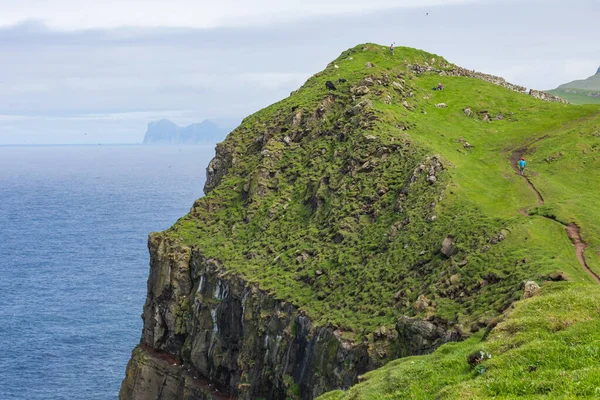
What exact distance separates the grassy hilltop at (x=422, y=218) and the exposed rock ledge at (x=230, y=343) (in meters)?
1.22

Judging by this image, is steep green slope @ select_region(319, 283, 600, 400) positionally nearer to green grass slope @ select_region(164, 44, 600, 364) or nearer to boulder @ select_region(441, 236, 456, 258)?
green grass slope @ select_region(164, 44, 600, 364)

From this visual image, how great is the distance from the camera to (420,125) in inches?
3034

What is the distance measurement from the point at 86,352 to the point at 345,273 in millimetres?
57877

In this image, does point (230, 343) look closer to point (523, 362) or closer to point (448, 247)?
point (448, 247)

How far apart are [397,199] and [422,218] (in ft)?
16.9

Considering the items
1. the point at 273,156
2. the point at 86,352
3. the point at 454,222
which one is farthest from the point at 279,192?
the point at 86,352

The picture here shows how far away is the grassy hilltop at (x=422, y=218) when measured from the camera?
97.2 ft

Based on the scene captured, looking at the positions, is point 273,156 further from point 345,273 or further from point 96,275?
point 96,275

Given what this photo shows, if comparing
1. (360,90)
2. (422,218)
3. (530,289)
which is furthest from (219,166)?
(530,289)

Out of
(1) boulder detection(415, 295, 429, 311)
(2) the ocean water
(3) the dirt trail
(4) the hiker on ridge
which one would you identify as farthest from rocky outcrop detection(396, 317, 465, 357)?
(2) the ocean water

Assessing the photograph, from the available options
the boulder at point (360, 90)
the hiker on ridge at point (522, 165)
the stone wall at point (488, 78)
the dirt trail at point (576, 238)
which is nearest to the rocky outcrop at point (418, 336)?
the dirt trail at point (576, 238)

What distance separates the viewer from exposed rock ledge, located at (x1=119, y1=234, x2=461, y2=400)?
152 feet

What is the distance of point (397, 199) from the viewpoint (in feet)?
200

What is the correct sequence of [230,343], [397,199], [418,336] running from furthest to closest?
[230,343], [397,199], [418,336]
